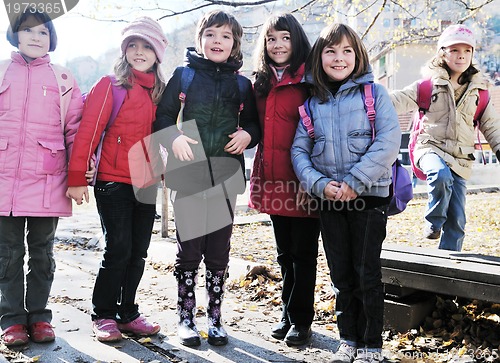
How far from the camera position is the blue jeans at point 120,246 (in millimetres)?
3352

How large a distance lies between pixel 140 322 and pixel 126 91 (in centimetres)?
147

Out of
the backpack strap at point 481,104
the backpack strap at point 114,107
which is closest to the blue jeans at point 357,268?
the backpack strap at point 114,107

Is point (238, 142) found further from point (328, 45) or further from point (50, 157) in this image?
point (50, 157)

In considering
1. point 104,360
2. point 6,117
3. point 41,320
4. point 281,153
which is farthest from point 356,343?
point 6,117

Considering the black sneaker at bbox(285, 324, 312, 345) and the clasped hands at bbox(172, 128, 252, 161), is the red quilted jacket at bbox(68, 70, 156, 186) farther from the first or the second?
the black sneaker at bbox(285, 324, 312, 345)

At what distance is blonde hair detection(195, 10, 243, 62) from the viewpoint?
10.9 feet

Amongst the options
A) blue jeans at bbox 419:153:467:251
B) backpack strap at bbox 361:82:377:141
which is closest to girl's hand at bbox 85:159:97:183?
backpack strap at bbox 361:82:377:141

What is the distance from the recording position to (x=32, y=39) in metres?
3.33

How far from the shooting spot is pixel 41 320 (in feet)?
11.1

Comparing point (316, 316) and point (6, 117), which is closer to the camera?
point (6, 117)

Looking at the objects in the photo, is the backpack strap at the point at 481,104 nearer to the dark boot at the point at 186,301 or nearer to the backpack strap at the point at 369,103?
the backpack strap at the point at 369,103

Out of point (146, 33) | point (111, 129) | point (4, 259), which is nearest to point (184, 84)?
point (146, 33)

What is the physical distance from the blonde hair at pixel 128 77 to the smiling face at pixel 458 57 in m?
2.13

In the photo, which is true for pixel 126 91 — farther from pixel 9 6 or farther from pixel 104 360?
pixel 104 360
